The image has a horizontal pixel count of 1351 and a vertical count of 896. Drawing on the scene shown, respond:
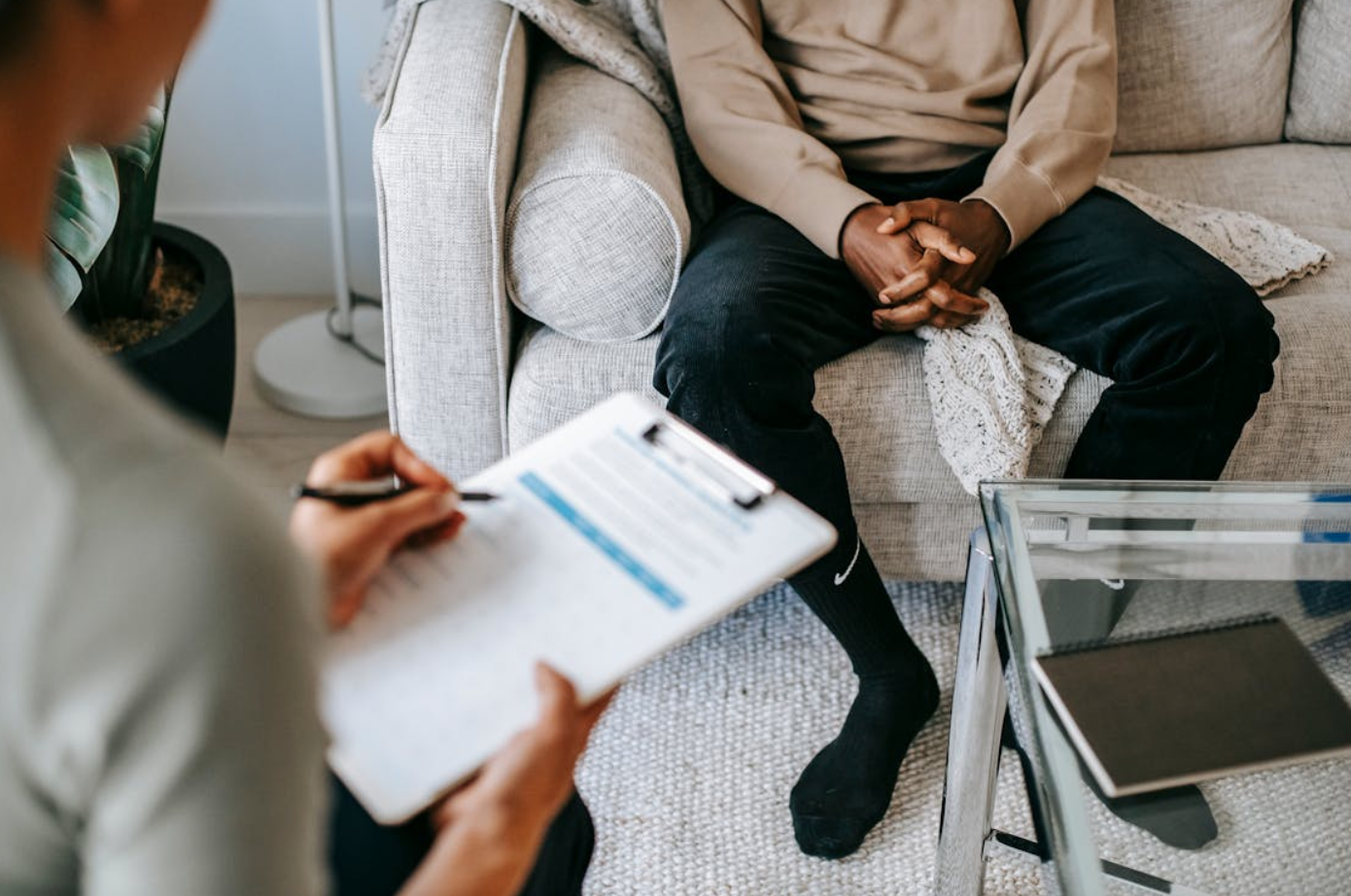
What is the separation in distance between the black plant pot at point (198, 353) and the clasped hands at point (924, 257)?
0.80 metres

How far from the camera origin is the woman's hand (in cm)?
69

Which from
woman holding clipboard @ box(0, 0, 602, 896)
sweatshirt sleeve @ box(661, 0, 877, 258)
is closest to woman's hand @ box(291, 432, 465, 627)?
woman holding clipboard @ box(0, 0, 602, 896)

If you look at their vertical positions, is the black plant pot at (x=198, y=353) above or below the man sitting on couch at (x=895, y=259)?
below

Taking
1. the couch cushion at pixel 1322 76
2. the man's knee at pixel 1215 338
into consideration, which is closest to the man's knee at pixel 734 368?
the man's knee at pixel 1215 338

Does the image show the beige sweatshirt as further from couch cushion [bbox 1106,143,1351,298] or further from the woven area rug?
the woven area rug

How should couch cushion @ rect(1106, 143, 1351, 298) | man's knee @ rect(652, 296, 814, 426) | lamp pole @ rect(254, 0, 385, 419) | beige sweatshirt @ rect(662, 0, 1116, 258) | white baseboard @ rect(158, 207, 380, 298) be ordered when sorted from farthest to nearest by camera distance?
white baseboard @ rect(158, 207, 380, 298)
lamp pole @ rect(254, 0, 385, 419)
couch cushion @ rect(1106, 143, 1351, 298)
beige sweatshirt @ rect(662, 0, 1116, 258)
man's knee @ rect(652, 296, 814, 426)

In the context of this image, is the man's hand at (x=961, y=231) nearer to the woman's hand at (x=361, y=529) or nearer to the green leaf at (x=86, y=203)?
the woman's hand at (x=361, y=529)

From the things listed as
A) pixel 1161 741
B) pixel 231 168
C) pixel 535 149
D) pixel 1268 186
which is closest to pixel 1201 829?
pixel 1161 741

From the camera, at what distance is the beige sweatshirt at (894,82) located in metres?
1.49

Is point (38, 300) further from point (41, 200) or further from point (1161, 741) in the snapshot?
point (1161, 741)

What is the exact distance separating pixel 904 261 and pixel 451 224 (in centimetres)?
48

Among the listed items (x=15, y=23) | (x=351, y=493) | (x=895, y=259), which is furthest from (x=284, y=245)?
(x=15, y=23)

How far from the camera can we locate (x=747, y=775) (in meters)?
1.39

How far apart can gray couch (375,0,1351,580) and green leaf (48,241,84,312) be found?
0.33 metres
